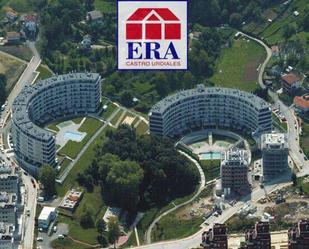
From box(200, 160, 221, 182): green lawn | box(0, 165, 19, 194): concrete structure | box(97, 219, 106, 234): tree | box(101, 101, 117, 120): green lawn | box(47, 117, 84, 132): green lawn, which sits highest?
box(101, 101, 117, 120): green lawn

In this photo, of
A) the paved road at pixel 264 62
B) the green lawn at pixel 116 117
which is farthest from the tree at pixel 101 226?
the paved road at pixel 264 62

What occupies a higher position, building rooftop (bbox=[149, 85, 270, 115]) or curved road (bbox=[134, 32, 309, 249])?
building rooftop (bbox=[149, 85, 270, 115])

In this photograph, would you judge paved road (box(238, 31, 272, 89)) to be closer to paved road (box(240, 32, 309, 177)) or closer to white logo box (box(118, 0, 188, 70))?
paved road (box(240, 32, 309, 177))

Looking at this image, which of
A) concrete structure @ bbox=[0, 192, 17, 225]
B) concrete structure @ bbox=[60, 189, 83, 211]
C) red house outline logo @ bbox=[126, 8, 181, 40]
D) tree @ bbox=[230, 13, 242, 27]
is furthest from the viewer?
tree @ bbox=[230, 13, 242, 27]

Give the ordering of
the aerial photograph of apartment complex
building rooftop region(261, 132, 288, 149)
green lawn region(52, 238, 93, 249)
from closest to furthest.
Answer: green lawn region(52, 238, 93, 249) → the aerial photograph of apartment complex → building rooftop region(261, 132, 288, 149)

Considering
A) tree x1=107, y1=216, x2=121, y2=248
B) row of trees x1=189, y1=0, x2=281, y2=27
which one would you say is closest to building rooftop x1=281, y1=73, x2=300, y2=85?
row of trees x1=189, y1=0, x2=281, y2=27

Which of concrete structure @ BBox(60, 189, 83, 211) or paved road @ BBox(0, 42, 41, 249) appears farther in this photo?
concrete structure @ BBox(60, 189, 83, 211)

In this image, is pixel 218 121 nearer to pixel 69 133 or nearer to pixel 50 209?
pixel 69 133
